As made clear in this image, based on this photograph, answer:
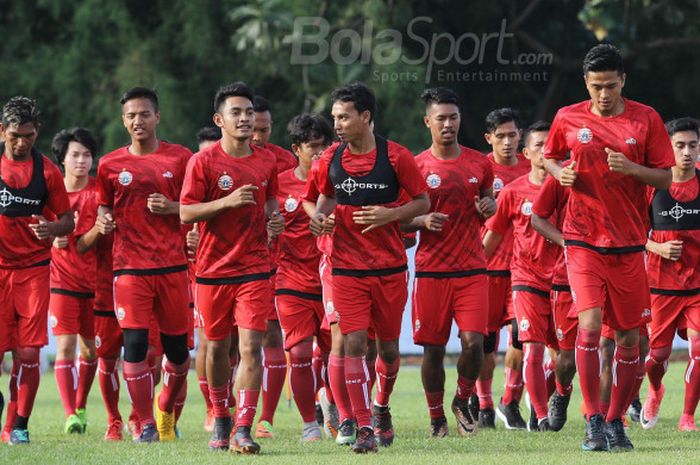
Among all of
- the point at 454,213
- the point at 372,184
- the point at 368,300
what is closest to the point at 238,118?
the point at 372,184

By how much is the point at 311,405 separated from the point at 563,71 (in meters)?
26.7

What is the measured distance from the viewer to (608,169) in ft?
37.3

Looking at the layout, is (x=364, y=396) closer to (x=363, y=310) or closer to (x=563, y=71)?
(x=363, y=310)

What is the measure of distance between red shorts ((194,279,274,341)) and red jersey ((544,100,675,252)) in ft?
7.58

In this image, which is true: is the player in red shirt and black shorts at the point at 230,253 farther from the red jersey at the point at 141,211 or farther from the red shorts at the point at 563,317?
the red shorts at the point at 563,317

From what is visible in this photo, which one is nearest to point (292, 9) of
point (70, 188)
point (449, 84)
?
point (449, 84)

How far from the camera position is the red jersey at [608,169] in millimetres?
11398

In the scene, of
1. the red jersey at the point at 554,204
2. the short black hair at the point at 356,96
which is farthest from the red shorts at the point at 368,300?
the red jersey at the point at 554,204

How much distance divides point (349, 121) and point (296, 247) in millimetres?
2246

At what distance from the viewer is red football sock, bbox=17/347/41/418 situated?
13.2m

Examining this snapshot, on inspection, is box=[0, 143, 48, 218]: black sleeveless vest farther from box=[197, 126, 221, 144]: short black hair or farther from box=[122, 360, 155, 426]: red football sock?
box=[197, 126, 221, 144]: short black hair

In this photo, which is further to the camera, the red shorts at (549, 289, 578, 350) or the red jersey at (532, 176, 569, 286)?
the red shorts at (549, 289, 578, 350)

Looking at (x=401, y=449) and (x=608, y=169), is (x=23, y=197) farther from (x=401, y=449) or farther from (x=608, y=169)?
(x=608, y=169)

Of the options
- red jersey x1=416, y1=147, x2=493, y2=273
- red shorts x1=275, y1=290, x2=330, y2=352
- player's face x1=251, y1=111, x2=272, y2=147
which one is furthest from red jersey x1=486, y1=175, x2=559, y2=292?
player's face x1=251, y1=111, x2=272, y2=147
